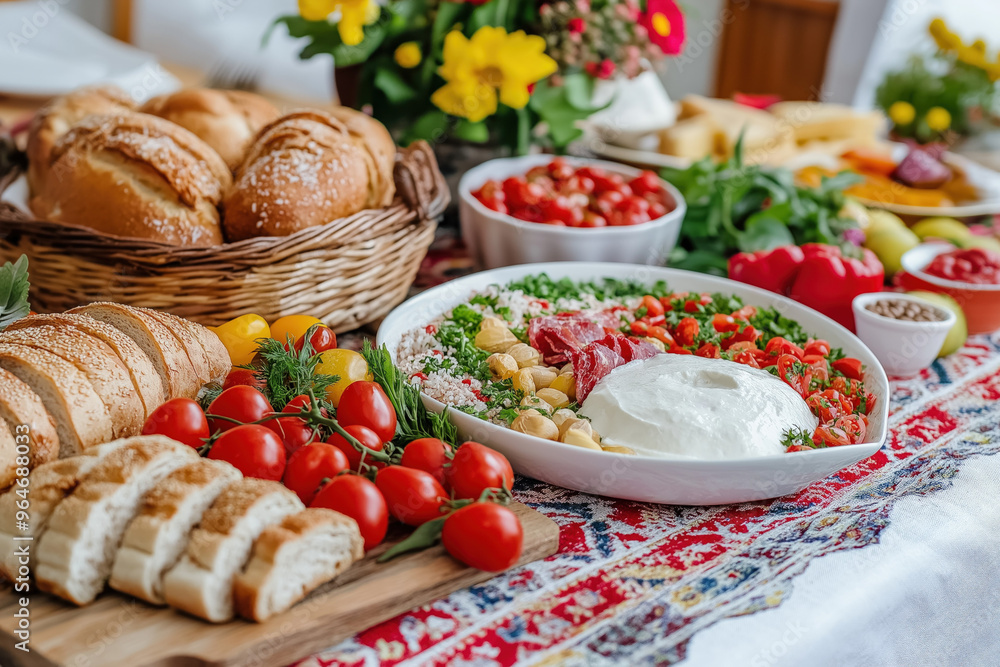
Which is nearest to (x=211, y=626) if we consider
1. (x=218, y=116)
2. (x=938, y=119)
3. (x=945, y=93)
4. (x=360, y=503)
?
(x=360, y=503)

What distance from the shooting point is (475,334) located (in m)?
1.61

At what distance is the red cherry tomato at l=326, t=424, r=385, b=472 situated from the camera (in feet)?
4.09

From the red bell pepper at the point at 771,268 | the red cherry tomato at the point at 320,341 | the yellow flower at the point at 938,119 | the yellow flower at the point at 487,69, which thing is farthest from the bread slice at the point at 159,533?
the yellow flower at the point at 938,119

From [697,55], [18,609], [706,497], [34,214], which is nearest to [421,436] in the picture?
[706,497]

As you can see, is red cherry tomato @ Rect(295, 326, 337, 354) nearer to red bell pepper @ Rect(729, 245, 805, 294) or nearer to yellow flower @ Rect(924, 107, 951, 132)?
red bell pepper @ Rect(729, 245, 805, 294)

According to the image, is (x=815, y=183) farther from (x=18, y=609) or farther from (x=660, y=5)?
(x=18, y=609)

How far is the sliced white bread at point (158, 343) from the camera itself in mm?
1318

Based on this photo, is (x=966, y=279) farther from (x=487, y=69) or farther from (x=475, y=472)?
(x=475, y=472)

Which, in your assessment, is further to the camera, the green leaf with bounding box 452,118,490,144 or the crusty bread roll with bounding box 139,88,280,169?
the green leaf with bounding box 452,118,490,144

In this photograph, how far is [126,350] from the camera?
4.17ft

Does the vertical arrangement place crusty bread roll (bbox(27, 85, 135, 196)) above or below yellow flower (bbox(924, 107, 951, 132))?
below

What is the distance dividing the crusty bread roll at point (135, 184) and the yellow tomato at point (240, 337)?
20 cm

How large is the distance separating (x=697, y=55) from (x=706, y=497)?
5.43 m

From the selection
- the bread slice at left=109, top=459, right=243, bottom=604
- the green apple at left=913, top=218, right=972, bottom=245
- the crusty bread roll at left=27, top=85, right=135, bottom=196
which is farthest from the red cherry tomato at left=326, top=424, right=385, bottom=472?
the green apple at left=913, top=218, right=972, bottom=245
